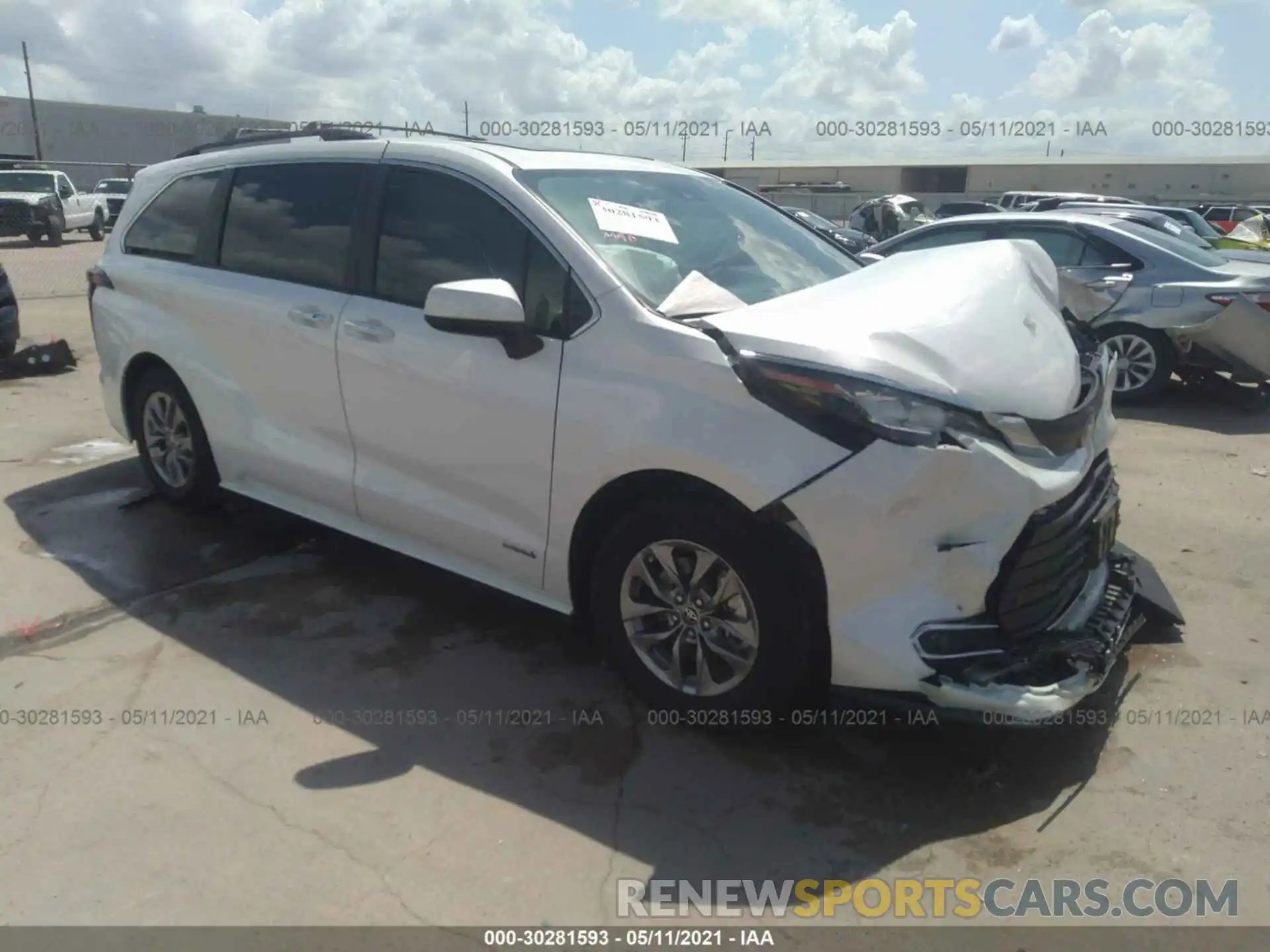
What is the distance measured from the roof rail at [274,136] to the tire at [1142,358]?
619cm

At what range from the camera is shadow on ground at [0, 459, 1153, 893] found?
113 inches

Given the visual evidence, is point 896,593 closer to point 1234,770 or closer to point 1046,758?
point 1046,758

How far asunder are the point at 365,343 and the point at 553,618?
4.41ft

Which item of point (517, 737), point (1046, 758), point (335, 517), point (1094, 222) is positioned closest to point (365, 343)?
point (335, 517)

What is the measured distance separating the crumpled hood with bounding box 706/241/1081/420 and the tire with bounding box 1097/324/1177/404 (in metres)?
4.90

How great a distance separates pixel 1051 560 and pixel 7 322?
28.8 feet

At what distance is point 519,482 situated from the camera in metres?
3.53

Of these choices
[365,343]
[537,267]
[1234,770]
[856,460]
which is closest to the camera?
[856,460]

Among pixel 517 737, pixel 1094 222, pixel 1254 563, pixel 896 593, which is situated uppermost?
pixel 1094 222

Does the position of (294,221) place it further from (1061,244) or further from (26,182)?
(26,182)

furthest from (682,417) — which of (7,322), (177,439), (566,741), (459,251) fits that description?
(7,322)

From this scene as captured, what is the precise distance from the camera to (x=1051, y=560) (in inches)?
118

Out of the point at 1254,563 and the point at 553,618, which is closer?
the point at 553,618

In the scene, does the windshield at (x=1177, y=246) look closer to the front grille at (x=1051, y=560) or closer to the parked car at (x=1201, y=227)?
the front grille at (x=1051, y=560)
